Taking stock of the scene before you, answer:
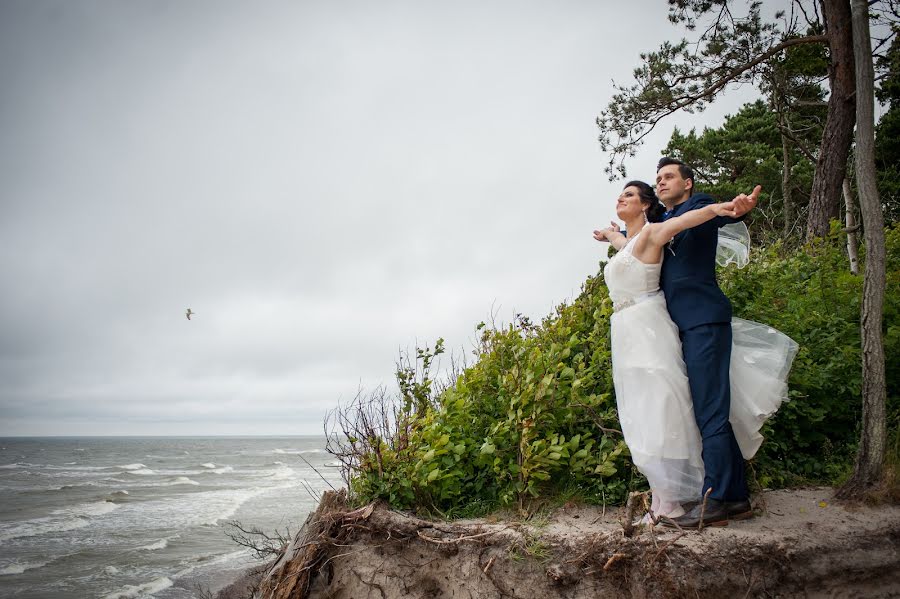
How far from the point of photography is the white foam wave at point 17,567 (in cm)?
1216

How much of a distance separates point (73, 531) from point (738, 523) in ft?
67.1

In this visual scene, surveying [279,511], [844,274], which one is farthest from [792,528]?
[279,511]

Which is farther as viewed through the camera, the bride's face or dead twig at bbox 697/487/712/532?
the bride's face

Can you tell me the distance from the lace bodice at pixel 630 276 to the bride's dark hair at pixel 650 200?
14.9 inches

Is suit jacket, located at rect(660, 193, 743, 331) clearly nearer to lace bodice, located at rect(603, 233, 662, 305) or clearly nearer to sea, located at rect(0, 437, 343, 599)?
lace bodice, located at rect(603, 233, 662, 305)

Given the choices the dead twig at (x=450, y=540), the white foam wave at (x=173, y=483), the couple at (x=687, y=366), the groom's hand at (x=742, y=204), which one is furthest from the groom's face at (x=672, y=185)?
the white foam wave at (x=173, y=483)

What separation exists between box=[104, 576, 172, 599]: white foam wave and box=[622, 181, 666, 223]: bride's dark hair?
39.5 ft

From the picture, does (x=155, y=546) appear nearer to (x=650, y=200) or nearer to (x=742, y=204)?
(x=650, y=200)

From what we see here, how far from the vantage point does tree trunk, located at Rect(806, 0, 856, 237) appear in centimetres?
892

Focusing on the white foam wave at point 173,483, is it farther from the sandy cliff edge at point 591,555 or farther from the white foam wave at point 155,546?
the sandy cliff edge at point 591,555

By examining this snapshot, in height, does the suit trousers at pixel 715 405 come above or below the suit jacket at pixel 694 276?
below

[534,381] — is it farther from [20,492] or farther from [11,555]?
[20,492]

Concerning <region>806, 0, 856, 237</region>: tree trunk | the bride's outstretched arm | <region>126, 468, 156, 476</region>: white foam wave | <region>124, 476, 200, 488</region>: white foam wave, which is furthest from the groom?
<region>126, 468, 156, 476</region>: white foam wave

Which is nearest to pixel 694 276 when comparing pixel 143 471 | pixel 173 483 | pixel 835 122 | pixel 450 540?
pixel 450 540
